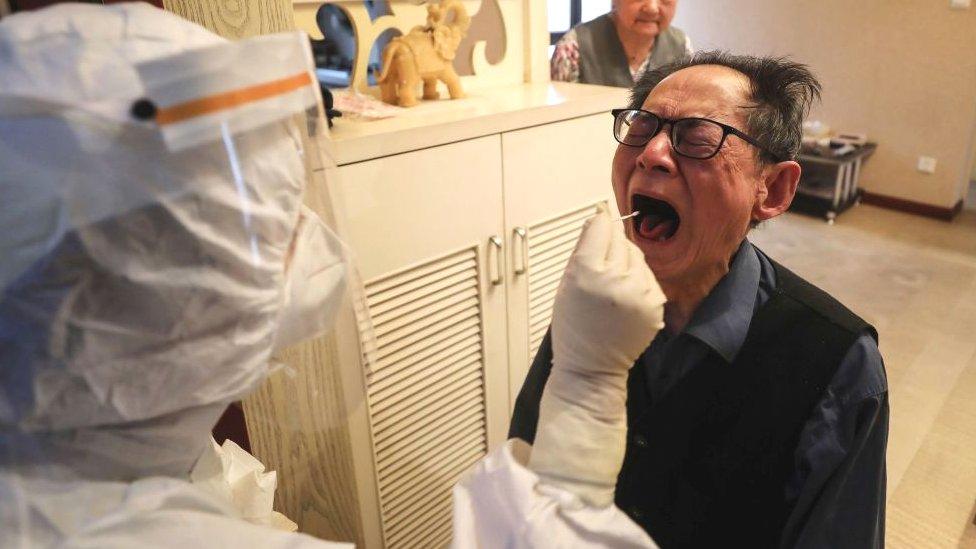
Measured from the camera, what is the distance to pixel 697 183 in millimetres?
1056

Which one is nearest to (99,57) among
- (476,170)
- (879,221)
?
(476,170)

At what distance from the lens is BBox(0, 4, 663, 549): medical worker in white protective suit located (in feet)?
1.57

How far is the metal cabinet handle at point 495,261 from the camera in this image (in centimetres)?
163

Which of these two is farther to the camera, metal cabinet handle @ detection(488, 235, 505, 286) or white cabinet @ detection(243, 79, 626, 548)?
metal cabinet handle @ detection(488, 235, 505, 286)

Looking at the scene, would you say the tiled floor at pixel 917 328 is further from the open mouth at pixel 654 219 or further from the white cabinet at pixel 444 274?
the open mouth at pixel 654 219

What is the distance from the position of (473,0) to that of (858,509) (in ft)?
5.21

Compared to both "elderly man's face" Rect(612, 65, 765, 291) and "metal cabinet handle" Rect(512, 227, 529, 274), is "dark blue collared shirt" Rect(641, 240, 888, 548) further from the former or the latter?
"metal cabinet handle" Rect(512, 227, 529, 274)

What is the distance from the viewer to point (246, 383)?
2.01ft

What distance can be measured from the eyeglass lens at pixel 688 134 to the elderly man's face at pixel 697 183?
0.01 m

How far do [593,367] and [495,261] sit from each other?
2.93 ft

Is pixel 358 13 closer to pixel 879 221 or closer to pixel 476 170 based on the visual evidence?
pixel 476 170

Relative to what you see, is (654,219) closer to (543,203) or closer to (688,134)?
(688,134)

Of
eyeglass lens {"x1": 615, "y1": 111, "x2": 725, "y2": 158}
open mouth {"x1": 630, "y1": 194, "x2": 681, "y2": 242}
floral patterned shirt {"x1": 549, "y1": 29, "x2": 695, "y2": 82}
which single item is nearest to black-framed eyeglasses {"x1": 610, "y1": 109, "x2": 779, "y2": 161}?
eyeglass lens {"x1": 615, "y1": 111, "x2": 725, "y2": 158}

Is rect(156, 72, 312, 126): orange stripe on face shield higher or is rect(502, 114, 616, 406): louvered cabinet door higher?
rect(156, 72, 312, 126): orange stripe on face shield
